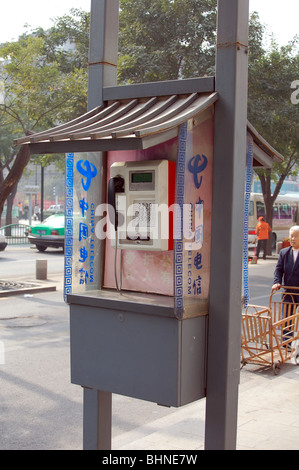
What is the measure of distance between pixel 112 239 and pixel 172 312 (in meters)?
0.86

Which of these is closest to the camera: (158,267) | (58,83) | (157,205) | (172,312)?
(172,312)

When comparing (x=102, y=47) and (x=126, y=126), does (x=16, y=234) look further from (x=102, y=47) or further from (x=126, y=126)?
(x=126, y=126)

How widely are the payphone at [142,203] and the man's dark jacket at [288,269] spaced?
190 inches

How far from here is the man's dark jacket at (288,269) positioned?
27.9ft

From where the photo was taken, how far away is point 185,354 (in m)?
3.66

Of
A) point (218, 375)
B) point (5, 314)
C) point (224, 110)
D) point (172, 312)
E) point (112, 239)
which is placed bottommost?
point (5, 314)

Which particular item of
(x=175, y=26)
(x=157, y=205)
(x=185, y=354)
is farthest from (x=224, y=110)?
(x=175, y=26)

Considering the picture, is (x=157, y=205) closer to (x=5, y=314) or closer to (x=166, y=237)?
(x=166, y=237)

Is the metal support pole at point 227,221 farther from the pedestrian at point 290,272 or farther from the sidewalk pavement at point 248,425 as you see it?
the pedestrian at point 290,272

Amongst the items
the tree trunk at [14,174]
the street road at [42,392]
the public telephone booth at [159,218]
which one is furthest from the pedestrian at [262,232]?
the public telephone booth at [159,218]

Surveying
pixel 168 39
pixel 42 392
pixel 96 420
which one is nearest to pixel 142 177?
pixel 96 420

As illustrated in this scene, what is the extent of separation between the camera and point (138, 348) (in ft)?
12.4

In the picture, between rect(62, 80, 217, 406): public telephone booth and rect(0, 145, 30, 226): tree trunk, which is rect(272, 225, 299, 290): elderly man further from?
rect(0, 145, 30, 226): tree trunk

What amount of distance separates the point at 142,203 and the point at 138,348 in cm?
92
